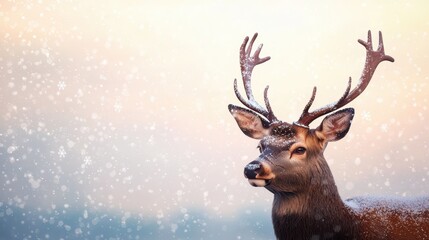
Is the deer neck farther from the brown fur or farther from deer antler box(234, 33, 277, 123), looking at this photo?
deer antler box(234, 33, 277, 123)

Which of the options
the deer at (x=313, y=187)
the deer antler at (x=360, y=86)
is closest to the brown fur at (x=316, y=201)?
the deer at (x=313, y=187)

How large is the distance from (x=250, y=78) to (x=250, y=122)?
76 cm

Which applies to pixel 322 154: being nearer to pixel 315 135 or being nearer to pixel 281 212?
pixel 315 135

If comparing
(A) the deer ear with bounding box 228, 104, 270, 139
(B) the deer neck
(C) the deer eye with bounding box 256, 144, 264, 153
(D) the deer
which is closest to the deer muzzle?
(D) the deer

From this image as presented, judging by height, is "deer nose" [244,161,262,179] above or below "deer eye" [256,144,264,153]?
below

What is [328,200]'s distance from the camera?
4.38 m

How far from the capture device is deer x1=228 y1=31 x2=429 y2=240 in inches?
169

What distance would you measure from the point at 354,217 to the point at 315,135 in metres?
0.64

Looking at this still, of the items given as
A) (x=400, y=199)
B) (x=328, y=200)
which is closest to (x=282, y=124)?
(x=328, y=200)

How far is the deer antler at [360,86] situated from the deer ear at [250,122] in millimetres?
278

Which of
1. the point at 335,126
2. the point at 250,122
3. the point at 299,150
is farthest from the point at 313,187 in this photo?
the point at 250,122

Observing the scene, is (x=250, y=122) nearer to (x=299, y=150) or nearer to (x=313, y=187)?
(x=299, y=150)

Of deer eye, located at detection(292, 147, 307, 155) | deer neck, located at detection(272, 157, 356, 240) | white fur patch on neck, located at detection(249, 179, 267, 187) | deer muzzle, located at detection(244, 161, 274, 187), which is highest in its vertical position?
deer eye, located at detection(292, 147, 307, 155)

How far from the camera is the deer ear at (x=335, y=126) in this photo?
4688 millimetres
